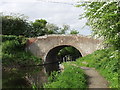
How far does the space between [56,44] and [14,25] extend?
10939 mm

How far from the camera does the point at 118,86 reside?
22.4 feet

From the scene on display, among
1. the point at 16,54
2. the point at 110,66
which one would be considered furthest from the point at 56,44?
the point at 110,66

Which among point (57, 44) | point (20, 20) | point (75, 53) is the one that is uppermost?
point (20, 20)

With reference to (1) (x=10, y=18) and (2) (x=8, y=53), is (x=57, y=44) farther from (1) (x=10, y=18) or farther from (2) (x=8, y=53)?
(1) (x=10, y=18)

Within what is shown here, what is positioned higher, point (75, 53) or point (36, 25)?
point (36, 25)

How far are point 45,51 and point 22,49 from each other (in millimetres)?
3326

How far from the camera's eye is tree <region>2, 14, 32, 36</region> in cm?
3478

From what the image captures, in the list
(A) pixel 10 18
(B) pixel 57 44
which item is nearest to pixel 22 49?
(B) pixel 57 44

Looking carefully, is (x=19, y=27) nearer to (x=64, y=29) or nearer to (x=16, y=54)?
(x=16, y=54)

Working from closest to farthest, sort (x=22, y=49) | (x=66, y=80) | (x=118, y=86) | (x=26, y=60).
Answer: (x=118, y=86) → (x=66, y=80) → (x=26, y=60) → (x=22, y=49)

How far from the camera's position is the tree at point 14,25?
34781 millimetres

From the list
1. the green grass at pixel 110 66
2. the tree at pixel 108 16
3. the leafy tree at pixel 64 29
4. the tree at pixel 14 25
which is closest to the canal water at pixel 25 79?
the green grass at pixel 110 66

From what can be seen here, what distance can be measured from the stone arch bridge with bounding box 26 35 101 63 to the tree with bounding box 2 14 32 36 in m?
8.04

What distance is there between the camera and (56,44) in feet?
89.9
